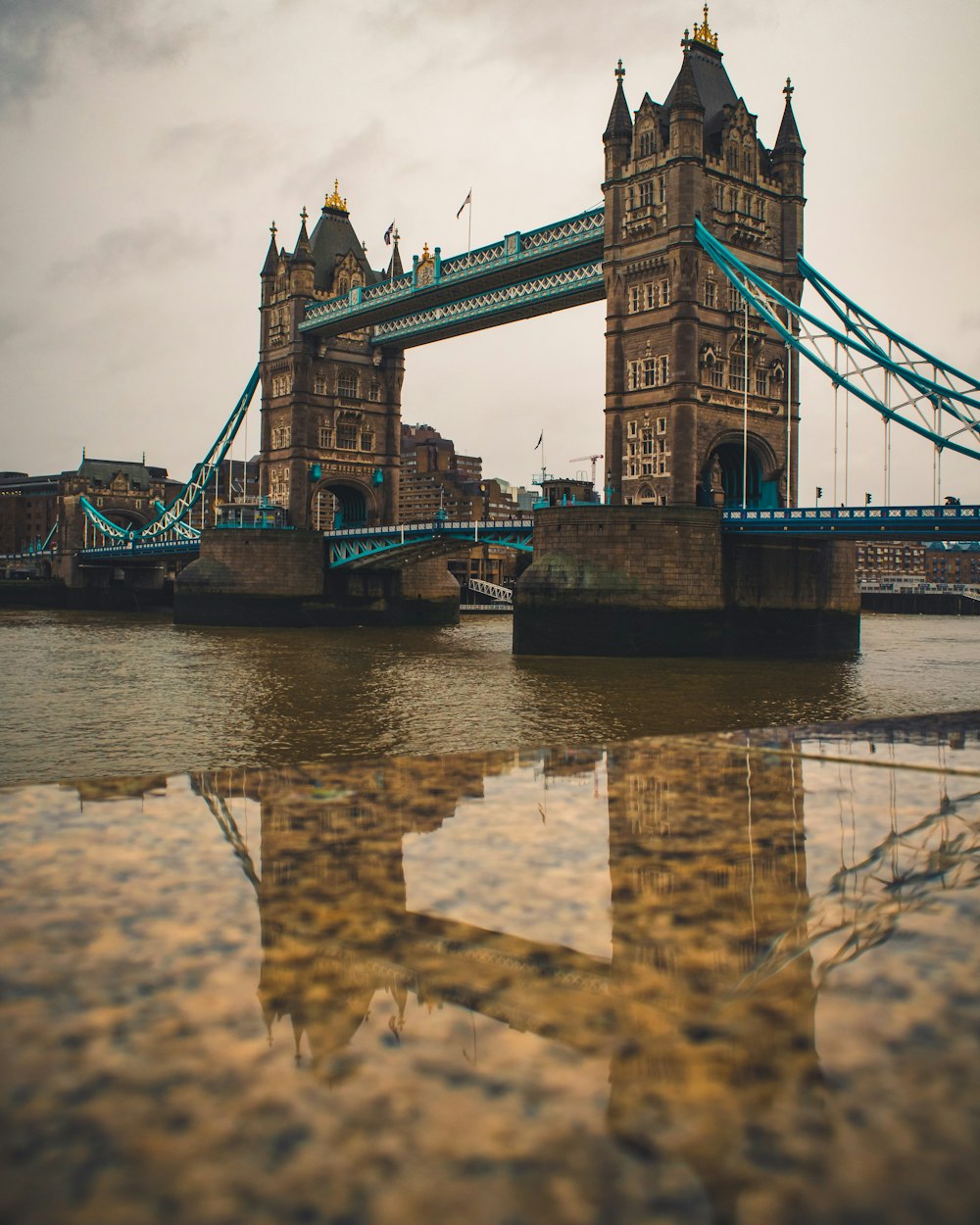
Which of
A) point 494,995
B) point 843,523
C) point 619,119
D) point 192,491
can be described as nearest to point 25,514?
point 192,491

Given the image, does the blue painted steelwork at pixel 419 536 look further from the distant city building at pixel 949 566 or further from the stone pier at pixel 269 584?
the distant city building at pixel 949 566

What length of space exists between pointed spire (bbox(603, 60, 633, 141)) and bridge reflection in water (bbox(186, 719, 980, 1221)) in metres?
33.6

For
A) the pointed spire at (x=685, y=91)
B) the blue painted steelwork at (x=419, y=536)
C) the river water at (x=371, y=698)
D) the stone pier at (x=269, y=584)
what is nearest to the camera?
the river water at (x=371, y=698)

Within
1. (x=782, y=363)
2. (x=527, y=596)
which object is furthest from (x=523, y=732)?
(x=782, y=363)

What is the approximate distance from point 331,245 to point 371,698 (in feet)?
128

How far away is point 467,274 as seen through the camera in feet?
133

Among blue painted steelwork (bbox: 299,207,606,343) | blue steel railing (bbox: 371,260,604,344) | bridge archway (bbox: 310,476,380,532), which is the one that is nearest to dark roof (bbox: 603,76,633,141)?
blue painted steelwork (bbox: 299,207,606,343)

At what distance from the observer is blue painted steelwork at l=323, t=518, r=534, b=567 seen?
35562 millimetres

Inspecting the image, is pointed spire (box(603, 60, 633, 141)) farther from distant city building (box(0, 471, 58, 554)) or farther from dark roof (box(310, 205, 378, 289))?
distant city building (box(0, 471, 58, 554))

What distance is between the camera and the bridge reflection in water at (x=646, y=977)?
4.35 ft

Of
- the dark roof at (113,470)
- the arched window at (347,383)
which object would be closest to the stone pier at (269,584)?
the arched window at (347,383)

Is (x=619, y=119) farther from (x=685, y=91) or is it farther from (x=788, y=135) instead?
(x=788, y=135)

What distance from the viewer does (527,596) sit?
1105 inches

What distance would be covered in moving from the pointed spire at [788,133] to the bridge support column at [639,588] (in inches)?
553
